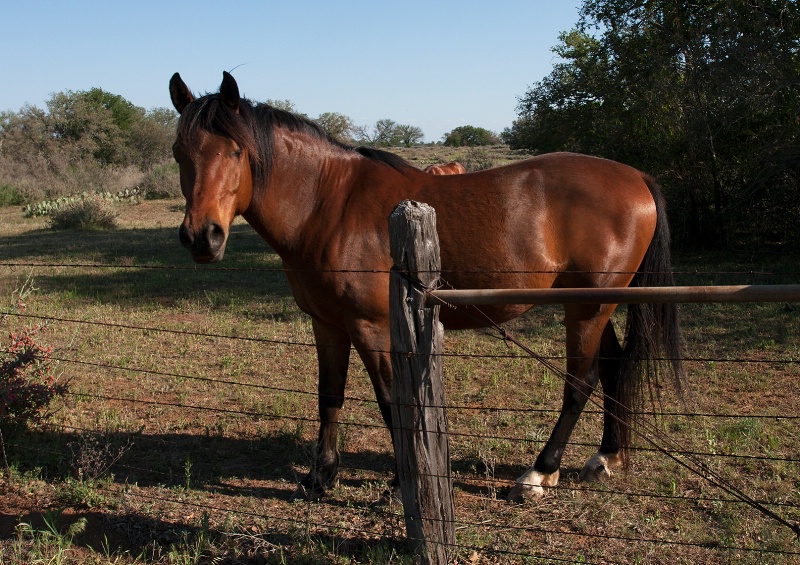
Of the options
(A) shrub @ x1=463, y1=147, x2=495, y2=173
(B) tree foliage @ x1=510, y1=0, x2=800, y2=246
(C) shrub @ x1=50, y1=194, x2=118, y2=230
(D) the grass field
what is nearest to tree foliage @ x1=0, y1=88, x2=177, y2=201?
(C) shrub @ x1=50, y1=194, x2=118, y2=230

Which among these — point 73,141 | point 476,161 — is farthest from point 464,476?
point 73,141

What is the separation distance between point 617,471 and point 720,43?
366 inches

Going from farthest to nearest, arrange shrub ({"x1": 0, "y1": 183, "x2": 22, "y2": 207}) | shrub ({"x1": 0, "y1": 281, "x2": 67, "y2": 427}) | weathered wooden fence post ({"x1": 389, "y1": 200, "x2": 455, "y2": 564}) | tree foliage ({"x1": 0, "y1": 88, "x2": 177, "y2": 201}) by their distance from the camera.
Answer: tree foliage ({"x1": 0, "y1": 88, "x2": 177, "y2": 201})
shrub ({"x1": 0, "y1": 183, "x2": 22, "y2": 207})
shrub ({"x1": 0, "y1": 281, "x2": 67, "y2": 427})
weathered wooden fence post ({"x1": 389, "y1": 200, "x2": 455, "y2": 564})

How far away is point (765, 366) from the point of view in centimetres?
610

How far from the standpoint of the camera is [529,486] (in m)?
4.02

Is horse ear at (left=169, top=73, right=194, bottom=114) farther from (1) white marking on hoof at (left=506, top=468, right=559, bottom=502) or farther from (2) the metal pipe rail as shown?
(1) white marking on hoof at (left=506, top=468, right=559, bottom=502)

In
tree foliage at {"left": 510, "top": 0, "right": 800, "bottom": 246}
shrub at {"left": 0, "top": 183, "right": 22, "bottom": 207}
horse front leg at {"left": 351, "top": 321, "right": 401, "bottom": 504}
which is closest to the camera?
horse front leg at {"left": 351, "top": 321, "right": 401, "bottom": 504}

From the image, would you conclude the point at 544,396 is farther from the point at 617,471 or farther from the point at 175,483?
the point at 175,483

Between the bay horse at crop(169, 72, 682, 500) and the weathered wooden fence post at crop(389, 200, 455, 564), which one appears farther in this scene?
the bay horse at crop(169, 72, 682, 500)

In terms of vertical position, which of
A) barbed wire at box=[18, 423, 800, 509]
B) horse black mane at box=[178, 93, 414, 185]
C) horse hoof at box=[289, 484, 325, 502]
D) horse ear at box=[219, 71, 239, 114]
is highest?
horse ear at box=[219, 71, 239, 114]

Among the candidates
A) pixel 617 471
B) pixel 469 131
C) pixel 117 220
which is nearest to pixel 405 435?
pixel 617 471

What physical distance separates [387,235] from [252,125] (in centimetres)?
98

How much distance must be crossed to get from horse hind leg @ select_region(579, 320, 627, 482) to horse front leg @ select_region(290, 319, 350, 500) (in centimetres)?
153

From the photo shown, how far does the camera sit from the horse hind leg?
429 centimetres
